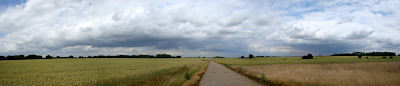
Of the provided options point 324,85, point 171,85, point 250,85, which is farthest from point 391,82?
point 171,85

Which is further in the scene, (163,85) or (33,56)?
(33,56)

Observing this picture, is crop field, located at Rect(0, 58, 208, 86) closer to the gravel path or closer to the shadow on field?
the shadow on field

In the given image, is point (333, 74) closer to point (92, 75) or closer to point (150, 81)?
point (150, 81)

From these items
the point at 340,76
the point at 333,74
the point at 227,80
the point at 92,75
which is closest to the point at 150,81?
the point at 227,80

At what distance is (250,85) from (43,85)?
15.8 metres

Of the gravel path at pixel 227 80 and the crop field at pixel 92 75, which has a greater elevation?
the gravel path at pixel 227 80

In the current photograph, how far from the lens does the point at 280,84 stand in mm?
13633

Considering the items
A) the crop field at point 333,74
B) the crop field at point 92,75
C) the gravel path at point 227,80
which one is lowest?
the crop field at point 92,75

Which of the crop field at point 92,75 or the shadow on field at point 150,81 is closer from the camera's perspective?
the shadow on field at point 150,81

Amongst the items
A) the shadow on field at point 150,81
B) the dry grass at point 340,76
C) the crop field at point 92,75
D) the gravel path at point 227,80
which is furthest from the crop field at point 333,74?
the crop field at point 92,75

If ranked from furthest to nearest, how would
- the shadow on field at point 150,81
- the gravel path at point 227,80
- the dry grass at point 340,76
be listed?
the shadow on field at point 150,81
the gravel path at point 227,80
the dry grass at point 340,76

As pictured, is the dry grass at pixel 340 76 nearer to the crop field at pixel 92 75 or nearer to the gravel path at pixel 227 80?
the gravel path at pixel 227 80

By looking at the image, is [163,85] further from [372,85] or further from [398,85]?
[398,85]

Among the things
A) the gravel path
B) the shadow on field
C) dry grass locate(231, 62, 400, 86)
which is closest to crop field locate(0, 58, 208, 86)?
the shadow on field
